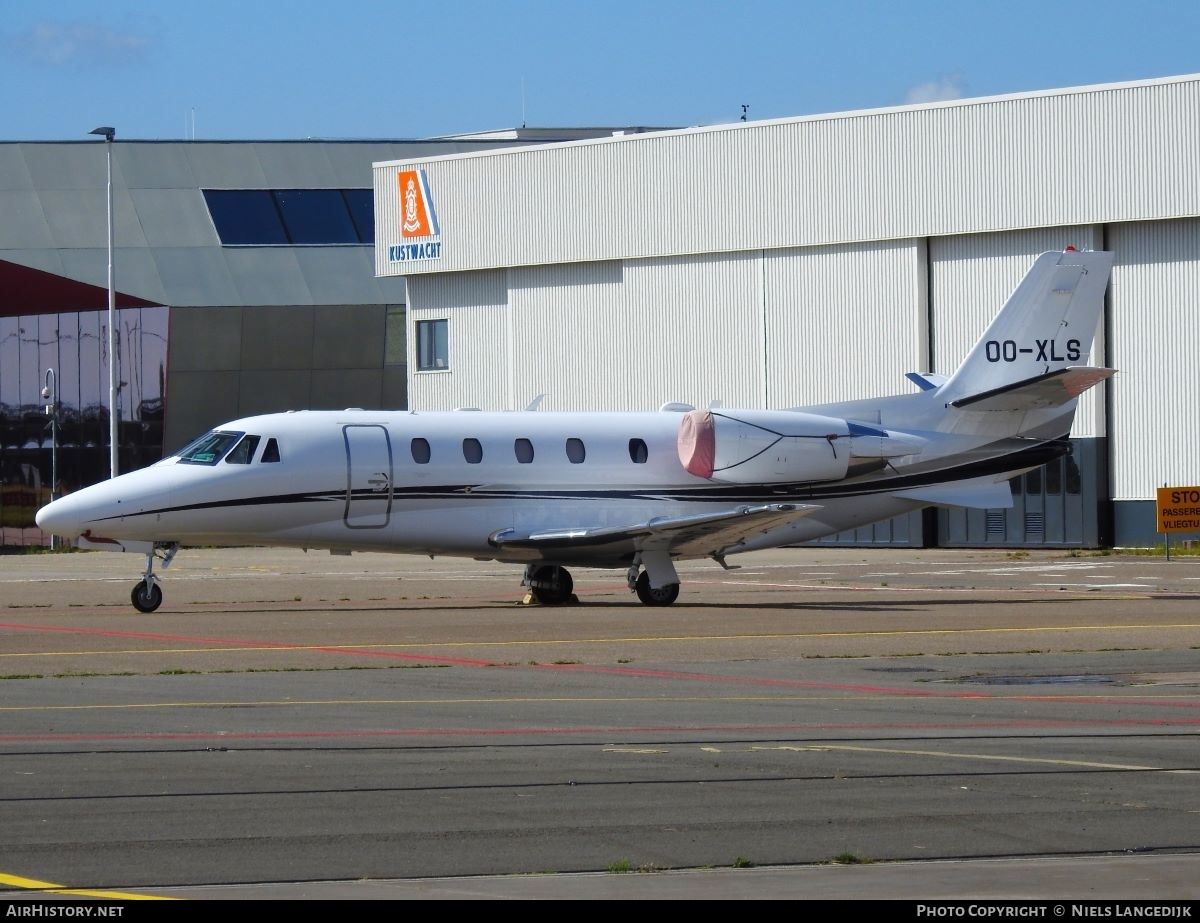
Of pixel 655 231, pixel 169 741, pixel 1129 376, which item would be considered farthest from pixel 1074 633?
pixel 655 231

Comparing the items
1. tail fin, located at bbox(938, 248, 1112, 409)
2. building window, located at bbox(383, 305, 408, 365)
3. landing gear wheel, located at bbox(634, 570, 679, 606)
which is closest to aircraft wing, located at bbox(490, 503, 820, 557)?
landing gear wheel, located at bbox(634, 570, 679, 606)

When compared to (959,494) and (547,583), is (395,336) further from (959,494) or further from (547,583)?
(959,494)

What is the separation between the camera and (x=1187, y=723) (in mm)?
14953

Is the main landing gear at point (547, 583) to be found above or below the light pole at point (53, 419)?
below

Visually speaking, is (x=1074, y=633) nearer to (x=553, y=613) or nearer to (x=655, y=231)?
(x=553, y=613)

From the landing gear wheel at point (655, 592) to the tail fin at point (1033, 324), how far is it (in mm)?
6328

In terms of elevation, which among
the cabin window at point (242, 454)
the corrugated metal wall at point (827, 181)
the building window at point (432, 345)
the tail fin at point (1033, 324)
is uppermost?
the corrugated metal wall at point (827, 181)

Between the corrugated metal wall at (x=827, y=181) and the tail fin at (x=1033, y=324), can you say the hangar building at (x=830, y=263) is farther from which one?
the tail fin at (x=1033, y=324)

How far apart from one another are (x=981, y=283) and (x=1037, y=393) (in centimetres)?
1798

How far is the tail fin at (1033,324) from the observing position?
106 ft

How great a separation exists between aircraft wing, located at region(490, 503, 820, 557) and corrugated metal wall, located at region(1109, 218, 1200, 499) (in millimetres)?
20286

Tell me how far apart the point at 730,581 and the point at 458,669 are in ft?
58.3

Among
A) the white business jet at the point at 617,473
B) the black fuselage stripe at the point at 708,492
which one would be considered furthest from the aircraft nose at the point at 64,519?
the black fuselage stripe at the point at 708,492

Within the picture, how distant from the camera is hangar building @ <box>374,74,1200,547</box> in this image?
4675 cm
